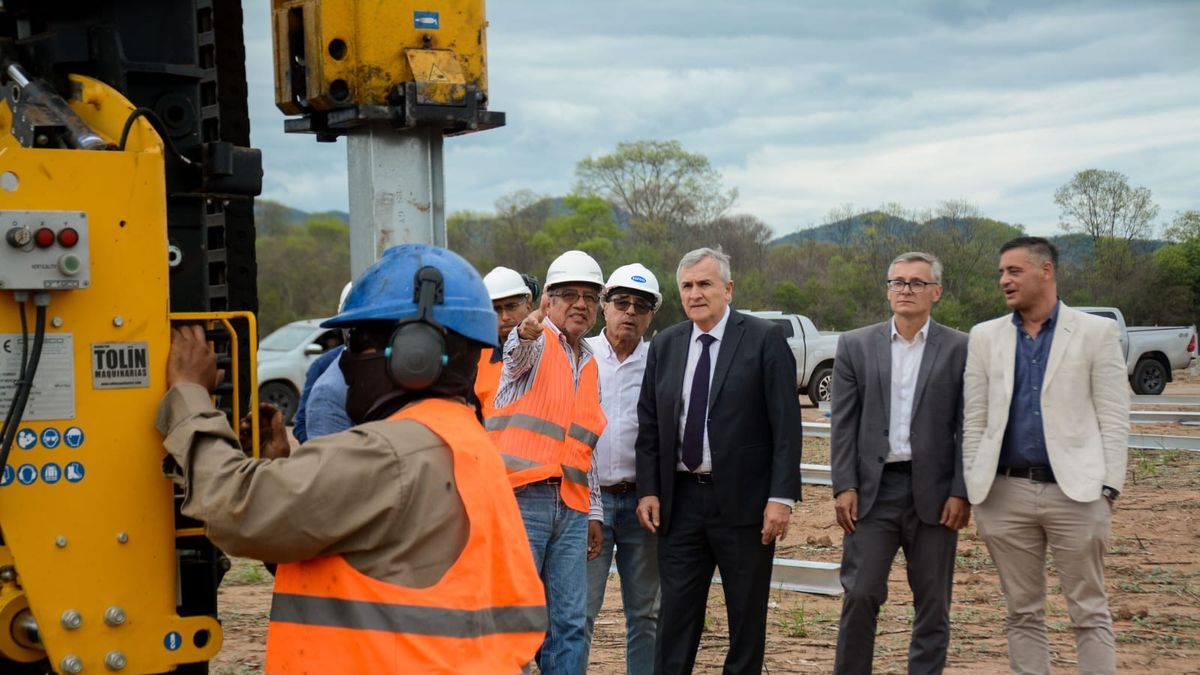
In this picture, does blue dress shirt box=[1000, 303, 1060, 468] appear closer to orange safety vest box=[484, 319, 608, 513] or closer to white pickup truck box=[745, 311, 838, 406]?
orange safety vest box=[484, 319, 608, 513]

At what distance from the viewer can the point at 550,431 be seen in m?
6.10

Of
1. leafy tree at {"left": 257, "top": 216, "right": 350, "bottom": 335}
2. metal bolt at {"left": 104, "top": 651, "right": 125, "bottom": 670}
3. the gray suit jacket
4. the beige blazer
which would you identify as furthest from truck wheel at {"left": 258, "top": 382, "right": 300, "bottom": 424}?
leafy tree at {"left": 257, "top": 216, "right": 350, "bottom": 335}

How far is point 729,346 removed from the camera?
6.50m

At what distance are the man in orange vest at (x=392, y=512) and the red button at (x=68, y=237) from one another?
60 cm

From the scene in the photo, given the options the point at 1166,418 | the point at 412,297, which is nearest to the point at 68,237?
the point at 412,297

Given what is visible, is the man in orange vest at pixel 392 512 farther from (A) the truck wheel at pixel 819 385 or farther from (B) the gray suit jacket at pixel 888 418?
(A) the truck wheel at pixel 819 385

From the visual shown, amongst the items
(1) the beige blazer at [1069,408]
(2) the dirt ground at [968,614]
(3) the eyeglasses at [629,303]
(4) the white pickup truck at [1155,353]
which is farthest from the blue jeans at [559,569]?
(4) the white pickup truck at [1155,353]

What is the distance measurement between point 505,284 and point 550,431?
0.77 m

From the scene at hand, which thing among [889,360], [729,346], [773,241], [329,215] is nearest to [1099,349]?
[889,360]

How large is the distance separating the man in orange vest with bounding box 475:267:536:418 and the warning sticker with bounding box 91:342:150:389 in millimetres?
2747

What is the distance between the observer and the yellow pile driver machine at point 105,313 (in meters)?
3.39

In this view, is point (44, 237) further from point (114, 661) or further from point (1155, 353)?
point (1155, 353)

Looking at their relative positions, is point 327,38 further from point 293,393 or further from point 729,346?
point 293,393

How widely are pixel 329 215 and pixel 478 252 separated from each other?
2882cm
